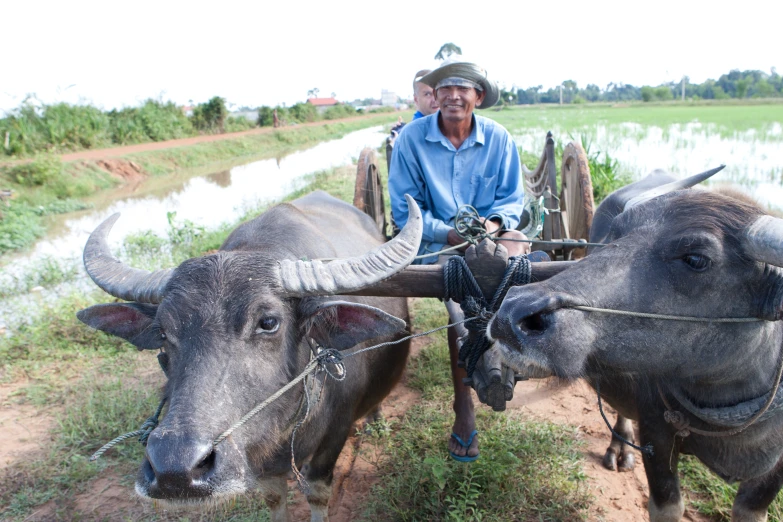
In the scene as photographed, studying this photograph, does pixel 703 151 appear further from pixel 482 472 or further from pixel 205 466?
pixel 205 466

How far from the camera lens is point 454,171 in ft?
10.5

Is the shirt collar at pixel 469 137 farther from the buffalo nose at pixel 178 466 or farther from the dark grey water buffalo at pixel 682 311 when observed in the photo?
the buffalo nose at pixel 178 466

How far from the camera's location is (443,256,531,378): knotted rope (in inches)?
77.9

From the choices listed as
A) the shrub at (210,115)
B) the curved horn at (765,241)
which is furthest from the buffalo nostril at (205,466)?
the shrub at (210,115)

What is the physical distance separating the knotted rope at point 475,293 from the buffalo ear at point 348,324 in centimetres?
32

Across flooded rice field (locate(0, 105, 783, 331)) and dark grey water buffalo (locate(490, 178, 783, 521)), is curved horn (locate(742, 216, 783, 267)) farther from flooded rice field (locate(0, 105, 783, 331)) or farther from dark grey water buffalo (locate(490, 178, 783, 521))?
flooded rice field (locate(0, 105, 783, 331))

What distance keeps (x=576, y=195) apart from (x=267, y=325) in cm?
322

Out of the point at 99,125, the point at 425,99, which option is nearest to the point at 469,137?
the point at 425,99

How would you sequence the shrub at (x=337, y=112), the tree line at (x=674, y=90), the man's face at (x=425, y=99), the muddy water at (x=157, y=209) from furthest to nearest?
the shrub at (x=337, y=112) → the tree line at (x=674, y=90) → the muddy water at (x=157, y=209) → the man's face at (x=425, y=99)

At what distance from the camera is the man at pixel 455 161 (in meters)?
3.05

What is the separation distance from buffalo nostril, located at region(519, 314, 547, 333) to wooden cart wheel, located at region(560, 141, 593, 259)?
2206 mm

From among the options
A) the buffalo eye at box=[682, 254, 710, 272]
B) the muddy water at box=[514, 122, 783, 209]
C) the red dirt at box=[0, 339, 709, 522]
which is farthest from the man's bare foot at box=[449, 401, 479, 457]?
the muddy water at box=[514, 122, 783, 209]

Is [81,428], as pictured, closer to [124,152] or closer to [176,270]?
[176,270]

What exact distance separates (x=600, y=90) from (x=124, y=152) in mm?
85966
